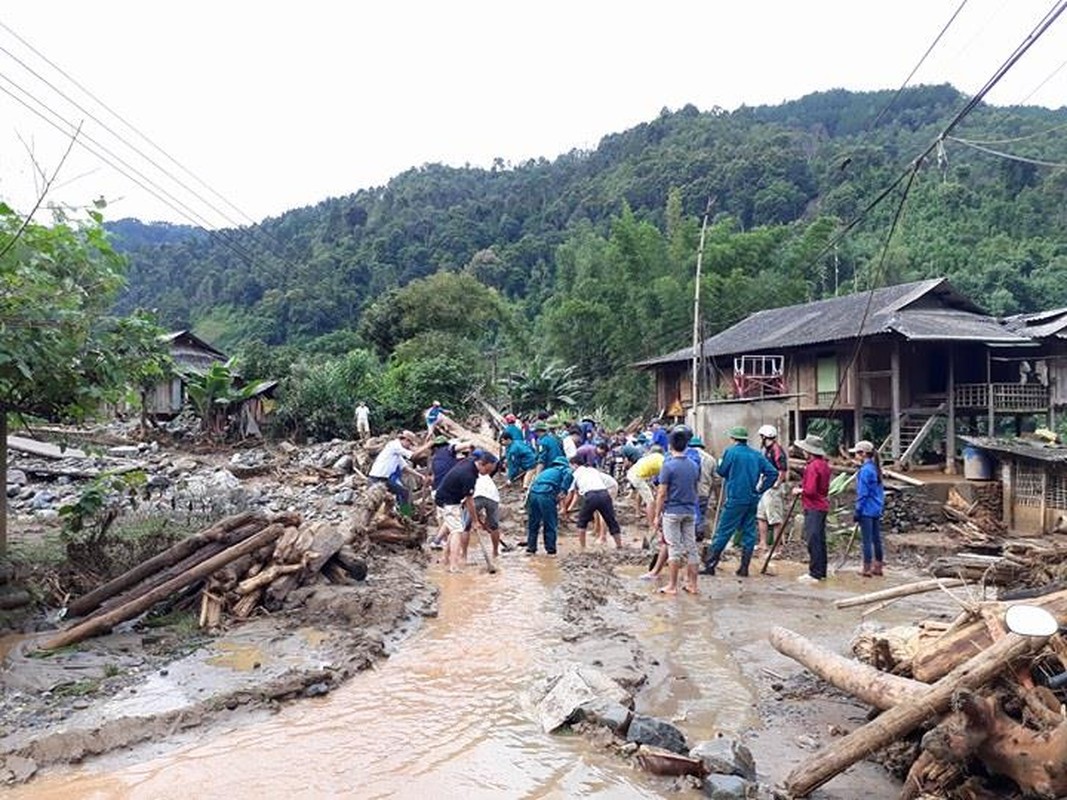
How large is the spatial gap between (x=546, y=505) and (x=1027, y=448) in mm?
10398

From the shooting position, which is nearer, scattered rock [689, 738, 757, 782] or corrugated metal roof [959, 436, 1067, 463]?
scattered rock [689, 738, 757, 782]

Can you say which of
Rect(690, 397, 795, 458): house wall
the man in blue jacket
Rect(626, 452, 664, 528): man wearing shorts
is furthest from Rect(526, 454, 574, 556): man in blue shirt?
Rect(690, 397, 795, 458): house wall

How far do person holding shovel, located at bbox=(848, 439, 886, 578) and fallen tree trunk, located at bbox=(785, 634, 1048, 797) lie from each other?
638cm

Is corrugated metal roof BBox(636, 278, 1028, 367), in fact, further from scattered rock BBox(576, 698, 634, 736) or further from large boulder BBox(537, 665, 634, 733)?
scattered rock BBox(576, 698, 634, 736)

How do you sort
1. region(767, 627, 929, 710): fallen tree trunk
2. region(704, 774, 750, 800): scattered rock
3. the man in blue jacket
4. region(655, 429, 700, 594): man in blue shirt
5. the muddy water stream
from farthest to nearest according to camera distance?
the man in blue jacket → region(655, 429, 700, 594): man in blue shirt → the muddy water stream → region(767, 627, 929, 710): fallen tree trunk → region(704, 774, 750, 800): scattered rock

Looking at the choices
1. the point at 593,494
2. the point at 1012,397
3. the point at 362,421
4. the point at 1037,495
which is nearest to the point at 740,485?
the point at 593,494

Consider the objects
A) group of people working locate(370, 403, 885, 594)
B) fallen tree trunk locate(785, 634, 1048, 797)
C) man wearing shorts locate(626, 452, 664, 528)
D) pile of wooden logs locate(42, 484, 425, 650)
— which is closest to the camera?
fallen tree trunk locate(785, 634, 1048, 797)

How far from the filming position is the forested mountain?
3709cm

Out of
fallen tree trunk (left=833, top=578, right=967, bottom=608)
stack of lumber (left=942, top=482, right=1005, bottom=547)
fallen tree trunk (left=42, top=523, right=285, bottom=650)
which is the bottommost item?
stack of lumber (left=942, top=482, right=1005, bottom=547)

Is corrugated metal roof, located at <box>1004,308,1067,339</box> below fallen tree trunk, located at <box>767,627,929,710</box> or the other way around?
the other way around

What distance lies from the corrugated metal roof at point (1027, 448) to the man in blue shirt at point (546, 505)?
962cm

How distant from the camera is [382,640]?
285 inches

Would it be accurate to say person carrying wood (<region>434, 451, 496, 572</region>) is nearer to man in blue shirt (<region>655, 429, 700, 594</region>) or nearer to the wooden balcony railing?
man in blue shirt (<region>655, 429, 700, 594</region>)

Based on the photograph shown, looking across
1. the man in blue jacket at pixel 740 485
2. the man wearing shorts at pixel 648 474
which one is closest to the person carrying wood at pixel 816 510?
the man in blue jacket at pixel 740 485
